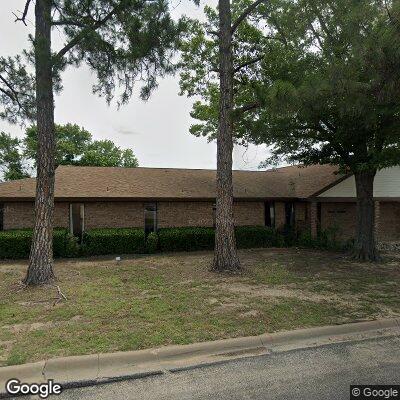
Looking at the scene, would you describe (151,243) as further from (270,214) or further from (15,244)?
(270,214)

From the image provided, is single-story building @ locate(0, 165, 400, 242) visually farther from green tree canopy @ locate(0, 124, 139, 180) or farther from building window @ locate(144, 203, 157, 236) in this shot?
green tree canopy @ locate(0, 124, 139, 180)

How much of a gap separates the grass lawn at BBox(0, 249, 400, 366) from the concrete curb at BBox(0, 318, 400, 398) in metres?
0.21

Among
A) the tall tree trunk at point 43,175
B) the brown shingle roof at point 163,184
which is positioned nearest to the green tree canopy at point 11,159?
the brown shingle roof at point 163,184

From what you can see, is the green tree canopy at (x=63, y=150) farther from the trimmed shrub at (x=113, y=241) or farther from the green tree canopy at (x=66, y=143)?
the trimmed shrub at (x=113, y=241)

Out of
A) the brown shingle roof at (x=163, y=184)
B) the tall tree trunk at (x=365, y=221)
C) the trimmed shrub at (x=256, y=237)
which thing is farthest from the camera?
the trimmed shrub at (x=256, y=237)

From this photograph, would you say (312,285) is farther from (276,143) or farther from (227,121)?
(276,143)

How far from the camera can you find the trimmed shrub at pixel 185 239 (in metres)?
14.4

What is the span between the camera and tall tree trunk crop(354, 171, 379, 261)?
12.9 metres

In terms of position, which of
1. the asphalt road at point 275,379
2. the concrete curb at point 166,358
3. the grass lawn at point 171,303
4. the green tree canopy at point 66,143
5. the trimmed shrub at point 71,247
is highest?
the green tree canopy at point 66,143

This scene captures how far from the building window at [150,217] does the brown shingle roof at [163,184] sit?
0.72 m

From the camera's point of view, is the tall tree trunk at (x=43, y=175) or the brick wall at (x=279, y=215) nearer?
the tall tree trunk at (x=43, y=175)

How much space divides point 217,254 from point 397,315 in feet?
16.7

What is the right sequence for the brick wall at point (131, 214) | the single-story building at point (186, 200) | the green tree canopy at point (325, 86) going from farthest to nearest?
the single-story building at point (186, 200)
the brick wall at point (131, 214)
the green tree canopy at point (325, 86)

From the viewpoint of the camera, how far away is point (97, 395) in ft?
12.9
